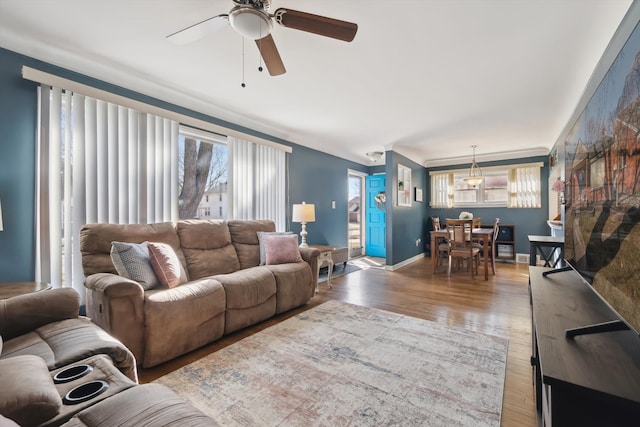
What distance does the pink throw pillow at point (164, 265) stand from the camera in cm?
221

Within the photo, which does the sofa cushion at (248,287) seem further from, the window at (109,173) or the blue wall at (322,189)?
the blue wall at (322,189)

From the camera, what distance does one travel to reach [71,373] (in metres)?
1.06

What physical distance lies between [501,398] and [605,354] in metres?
0.80

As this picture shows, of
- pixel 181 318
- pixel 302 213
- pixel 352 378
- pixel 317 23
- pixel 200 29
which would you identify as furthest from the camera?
pixel 302 213

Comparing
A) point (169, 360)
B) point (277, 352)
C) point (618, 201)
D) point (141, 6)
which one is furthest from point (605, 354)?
point (141, 6)

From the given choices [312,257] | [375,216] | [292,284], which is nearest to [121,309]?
[292,284]

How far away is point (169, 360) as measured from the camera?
2.02 meters

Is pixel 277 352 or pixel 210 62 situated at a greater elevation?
pixel 210 62

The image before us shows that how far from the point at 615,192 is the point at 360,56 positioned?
1.84 m

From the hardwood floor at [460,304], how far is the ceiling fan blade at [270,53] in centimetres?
217

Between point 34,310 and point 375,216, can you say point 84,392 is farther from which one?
point 375,216

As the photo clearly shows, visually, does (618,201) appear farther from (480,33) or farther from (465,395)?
(480,33)

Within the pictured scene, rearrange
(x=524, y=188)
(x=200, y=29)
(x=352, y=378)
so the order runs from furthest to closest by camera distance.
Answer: (x=524, y=188) → (x=352, y=378) → (x=200, y=29)

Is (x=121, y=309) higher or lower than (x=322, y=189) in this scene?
lower
